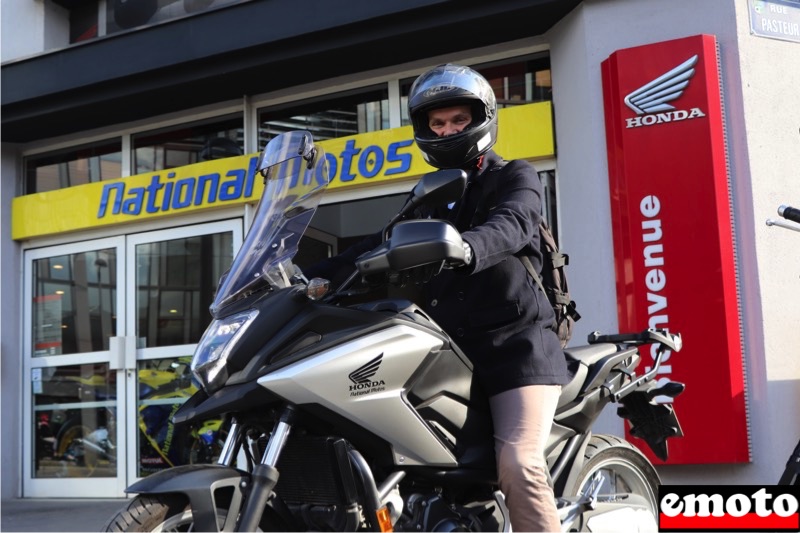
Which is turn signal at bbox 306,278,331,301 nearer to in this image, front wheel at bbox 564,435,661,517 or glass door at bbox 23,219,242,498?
front wheel at bbox 564,435,661,517

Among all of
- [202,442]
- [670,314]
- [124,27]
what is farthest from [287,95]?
[670,314]

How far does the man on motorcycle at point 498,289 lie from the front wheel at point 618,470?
20.0 inches

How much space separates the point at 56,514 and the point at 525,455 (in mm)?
6275

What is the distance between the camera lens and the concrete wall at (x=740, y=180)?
6242mm

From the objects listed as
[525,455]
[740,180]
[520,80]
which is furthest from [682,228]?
[525,455]

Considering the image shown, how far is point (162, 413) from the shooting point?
877cm

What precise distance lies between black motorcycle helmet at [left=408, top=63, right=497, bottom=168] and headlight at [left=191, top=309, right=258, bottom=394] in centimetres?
99

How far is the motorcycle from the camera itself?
7.48 feet

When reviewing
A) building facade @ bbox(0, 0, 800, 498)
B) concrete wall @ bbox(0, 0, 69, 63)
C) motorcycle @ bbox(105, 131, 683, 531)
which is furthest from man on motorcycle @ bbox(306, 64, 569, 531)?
concrete wall @ bbox(0, 0, 69, 63)

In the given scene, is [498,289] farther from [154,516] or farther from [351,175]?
[351,175]

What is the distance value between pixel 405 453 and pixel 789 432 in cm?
468

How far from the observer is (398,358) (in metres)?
2.50

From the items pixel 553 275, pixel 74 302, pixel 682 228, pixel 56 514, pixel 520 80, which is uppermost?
pixel 520 80

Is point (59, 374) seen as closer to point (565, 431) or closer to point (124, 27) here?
point (124, 27)
